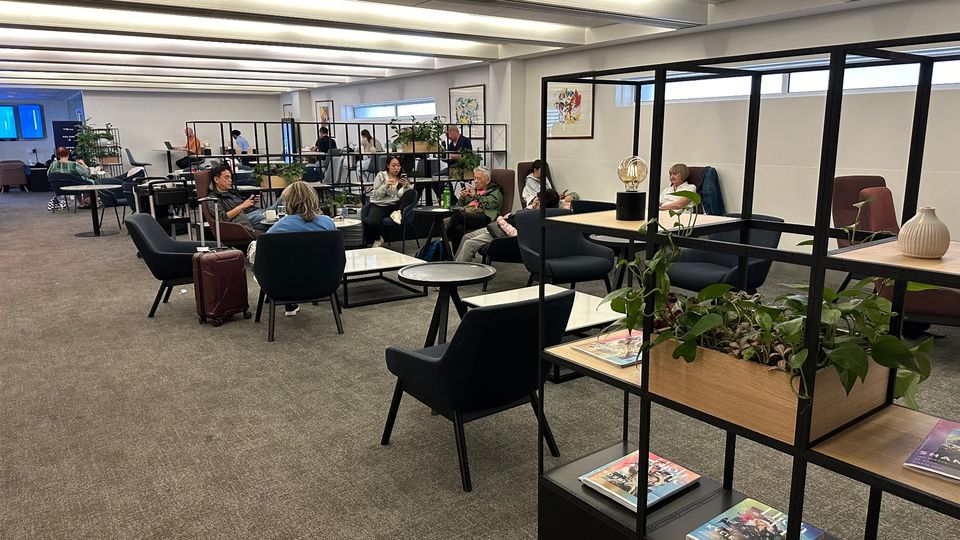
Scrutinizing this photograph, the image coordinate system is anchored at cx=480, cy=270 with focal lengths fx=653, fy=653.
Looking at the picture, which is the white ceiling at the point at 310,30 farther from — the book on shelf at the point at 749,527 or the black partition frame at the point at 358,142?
the book on shelf at the point at 749,527

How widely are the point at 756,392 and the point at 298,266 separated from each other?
3541 millimetres

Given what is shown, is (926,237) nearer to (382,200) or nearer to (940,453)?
(940,453)

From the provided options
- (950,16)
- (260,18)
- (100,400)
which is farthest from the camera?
(260,18)

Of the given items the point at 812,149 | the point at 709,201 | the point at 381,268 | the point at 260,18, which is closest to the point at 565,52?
the point at 709,201

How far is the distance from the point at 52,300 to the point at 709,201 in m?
6.91

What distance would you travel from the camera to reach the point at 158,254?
512cm

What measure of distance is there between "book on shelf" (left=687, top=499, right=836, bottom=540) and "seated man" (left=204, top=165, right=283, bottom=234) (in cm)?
596

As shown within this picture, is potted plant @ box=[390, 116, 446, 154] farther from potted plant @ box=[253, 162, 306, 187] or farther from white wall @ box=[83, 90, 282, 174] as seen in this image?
white wall @ box=[83, 90, 282, 174]

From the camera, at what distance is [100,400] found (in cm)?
367

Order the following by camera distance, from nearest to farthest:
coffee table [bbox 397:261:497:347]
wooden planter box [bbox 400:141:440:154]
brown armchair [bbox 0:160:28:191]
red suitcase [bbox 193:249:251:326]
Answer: coffee table [bbox 397:261:497:347]
red suitcase [bbox 193:249:251:326]
wooden planter box [bbox 400:141:440:154]
brown armchair [bbox 0:160:28:191]

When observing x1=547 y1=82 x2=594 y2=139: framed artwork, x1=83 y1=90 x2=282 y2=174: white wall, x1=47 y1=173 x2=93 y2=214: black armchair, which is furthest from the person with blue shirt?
x1=83 y1=90 x2=282 y2=174: white wall

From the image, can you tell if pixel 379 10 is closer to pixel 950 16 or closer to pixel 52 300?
pixel 52 300

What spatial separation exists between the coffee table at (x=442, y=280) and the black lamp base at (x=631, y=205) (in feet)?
6.25

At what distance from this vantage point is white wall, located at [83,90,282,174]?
17.1 meters
